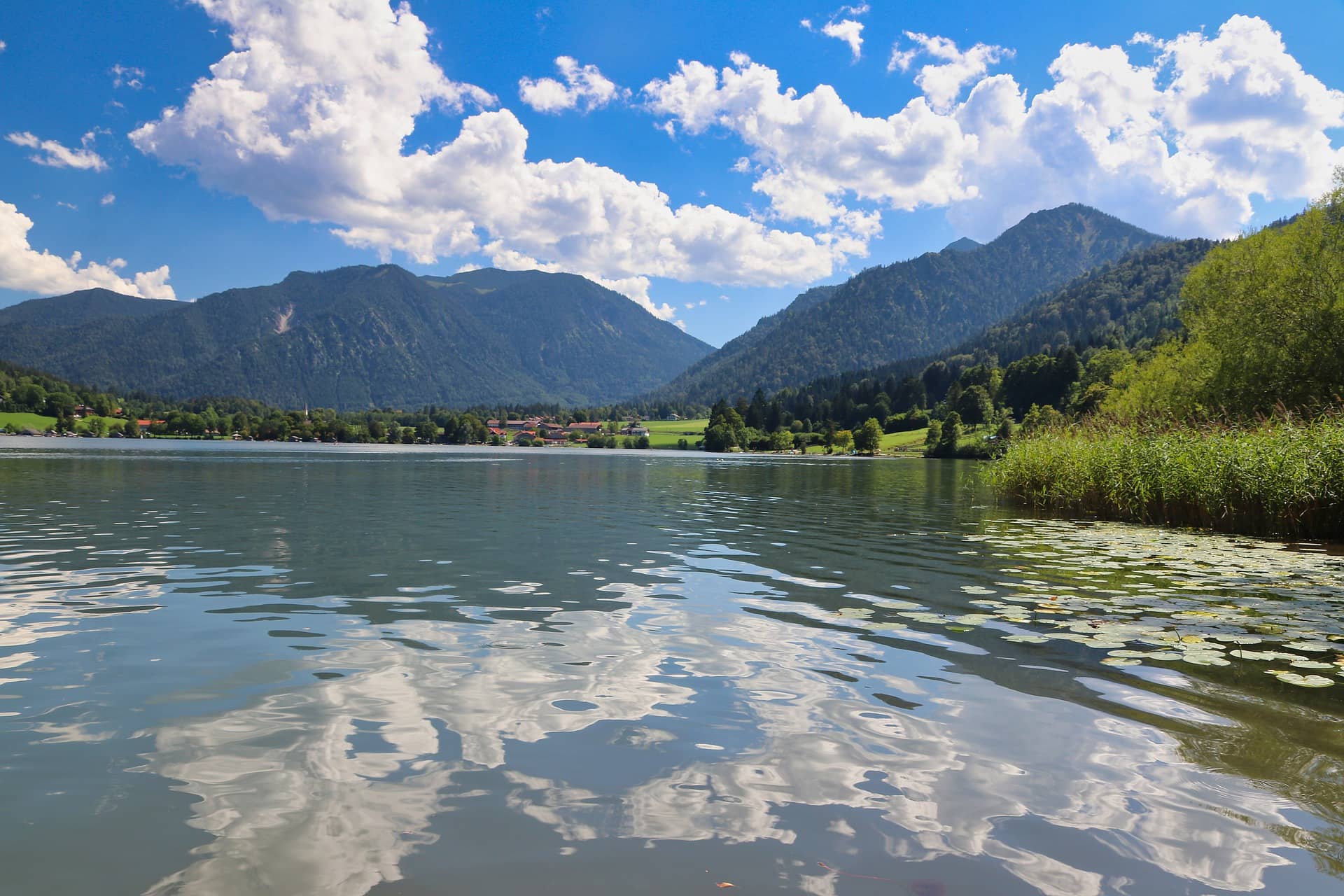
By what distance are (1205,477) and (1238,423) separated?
1263 centimetres

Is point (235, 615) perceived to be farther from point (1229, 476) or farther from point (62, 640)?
point (1229, 476)

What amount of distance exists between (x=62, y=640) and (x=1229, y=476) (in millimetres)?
35708

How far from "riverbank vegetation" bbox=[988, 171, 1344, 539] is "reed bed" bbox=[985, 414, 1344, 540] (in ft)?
0.18

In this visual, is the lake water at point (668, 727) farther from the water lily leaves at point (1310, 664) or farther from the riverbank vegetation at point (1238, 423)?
the riverbank vegetation at point (1238, 423)

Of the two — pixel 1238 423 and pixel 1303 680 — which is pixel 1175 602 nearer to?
pixel 1303 680

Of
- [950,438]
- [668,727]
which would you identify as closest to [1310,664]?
[668,727]

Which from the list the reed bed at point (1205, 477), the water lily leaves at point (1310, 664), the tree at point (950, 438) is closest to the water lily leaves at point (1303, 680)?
the water lily leaves at point (1310, 664)

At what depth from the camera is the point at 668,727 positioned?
884cm

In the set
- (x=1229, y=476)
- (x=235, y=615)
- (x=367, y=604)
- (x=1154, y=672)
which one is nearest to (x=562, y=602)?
(x=367, y=604)

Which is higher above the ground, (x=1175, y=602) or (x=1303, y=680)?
(x=1303, y=680)

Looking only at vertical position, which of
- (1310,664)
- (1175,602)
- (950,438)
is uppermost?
(950,438)

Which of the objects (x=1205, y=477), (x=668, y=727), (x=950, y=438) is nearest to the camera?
(x=668, y=727)

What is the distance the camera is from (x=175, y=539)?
26062mm

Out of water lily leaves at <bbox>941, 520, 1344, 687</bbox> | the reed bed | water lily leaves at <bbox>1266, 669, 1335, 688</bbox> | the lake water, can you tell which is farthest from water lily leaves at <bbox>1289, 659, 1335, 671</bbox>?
the reed bed
